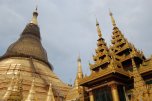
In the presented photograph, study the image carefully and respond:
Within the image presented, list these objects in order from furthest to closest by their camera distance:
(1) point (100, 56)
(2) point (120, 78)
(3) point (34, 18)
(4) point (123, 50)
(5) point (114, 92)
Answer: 1. (3) point (34, 18)
2. (1) point (100, 56)
3. (4) point (123, 50)
4. (2) point (120, 78)
5. (5) point (114, 92)

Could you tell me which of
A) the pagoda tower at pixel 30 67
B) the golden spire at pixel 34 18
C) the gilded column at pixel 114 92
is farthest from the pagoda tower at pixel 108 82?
the golden spire at pixel 34 18

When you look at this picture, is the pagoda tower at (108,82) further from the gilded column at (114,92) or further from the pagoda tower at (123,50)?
the pagoda tower at (123,50)

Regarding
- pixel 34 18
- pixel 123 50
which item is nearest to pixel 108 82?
pixel 123 50

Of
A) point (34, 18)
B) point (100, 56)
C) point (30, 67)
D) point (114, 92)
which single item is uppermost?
point (34, 18)

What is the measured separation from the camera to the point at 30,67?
117 feet

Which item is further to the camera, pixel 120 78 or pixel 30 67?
pixel 30 67

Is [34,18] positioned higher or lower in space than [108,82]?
higher

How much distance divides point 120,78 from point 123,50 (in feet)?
11.5

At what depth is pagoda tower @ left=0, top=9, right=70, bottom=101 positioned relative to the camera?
30.8m

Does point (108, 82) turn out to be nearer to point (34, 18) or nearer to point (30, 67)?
point (30, 67)

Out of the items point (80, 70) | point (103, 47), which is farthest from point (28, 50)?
point (103, 47)

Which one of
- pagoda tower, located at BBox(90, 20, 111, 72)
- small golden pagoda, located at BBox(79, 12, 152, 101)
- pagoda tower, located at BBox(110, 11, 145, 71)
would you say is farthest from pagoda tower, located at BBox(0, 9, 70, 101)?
pagoda tower, located at BBox(110, 11, 145, 71)

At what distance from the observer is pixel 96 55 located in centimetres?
2053

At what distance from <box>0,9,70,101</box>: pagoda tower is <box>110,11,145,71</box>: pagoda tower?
39.8 feet
